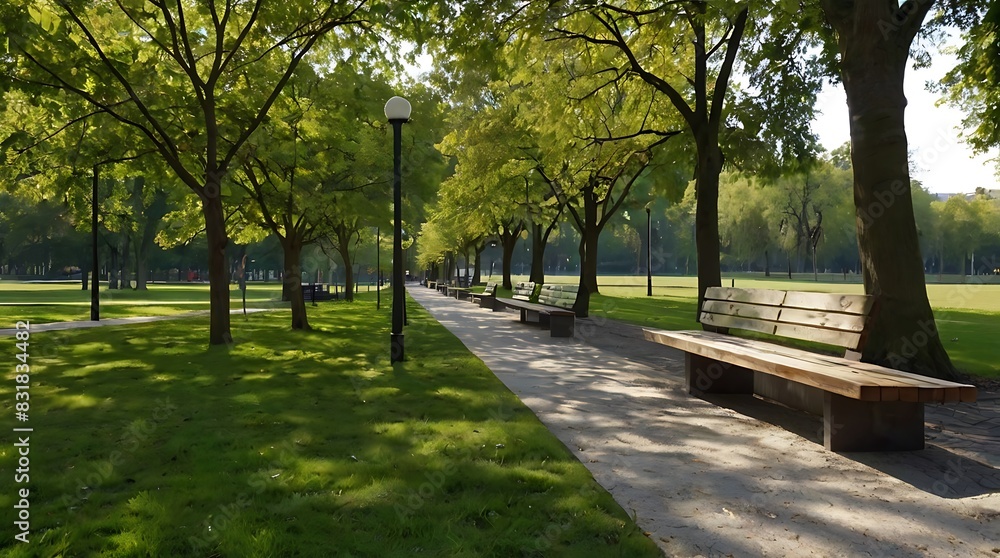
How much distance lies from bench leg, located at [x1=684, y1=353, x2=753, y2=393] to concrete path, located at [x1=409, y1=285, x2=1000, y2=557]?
0.53 feet

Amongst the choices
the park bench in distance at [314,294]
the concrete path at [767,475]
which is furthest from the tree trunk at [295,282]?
the park bench in distance at [314,294]

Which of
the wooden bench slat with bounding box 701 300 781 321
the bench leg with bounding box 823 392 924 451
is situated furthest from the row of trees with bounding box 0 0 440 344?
the bench leg with bounding box 823 392 924 451

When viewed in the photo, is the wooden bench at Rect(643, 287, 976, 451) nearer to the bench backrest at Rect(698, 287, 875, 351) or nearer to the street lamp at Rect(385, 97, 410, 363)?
the bench backrest at Rect(698, 287, 875, 351)

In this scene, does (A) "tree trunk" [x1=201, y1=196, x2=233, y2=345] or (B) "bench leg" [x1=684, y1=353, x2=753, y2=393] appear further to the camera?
(A) "tree trunk" [x1=201, y1=196, x2=233, y2=345]

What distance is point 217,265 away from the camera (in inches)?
459

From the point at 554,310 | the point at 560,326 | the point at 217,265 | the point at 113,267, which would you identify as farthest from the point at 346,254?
the point at 113,267

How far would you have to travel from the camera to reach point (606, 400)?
6.69 m

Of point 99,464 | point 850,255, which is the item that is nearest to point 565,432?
point 99,464

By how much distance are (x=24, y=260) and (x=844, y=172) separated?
277ft

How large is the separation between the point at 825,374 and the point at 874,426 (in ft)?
2.43

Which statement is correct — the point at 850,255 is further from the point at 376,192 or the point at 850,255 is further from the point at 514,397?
the point at 514,397

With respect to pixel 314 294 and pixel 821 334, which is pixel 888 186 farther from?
pixel 314 294

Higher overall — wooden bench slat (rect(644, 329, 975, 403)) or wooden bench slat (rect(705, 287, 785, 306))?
wooden bench slat (rect(705, 287, 785, 306))

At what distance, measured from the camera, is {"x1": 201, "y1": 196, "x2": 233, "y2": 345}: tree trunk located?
1155 cm
